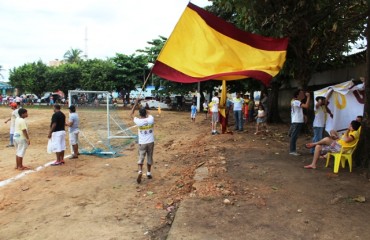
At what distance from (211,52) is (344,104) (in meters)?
4.51

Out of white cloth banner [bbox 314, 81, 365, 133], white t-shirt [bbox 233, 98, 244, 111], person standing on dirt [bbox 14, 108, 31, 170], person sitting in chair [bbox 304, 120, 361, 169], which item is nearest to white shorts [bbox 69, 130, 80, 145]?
person standing on dirt [bbox 14, 108, 31, 170]

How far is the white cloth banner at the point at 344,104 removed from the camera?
972cm

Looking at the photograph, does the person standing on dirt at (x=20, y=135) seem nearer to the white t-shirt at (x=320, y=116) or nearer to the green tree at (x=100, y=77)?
the white t-shirt at (x=320, y=116)

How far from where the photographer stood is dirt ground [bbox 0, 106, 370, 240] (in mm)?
5223

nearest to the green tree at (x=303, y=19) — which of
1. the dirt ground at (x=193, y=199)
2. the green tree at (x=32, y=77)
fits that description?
the dirt ground at (x=193, y=199)

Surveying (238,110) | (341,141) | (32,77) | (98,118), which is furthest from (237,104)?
(32,77)

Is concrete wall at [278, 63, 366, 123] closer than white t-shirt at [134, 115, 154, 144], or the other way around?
white t-shirt at [134, 115, 154, 144]

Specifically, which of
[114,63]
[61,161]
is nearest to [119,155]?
[61,161]

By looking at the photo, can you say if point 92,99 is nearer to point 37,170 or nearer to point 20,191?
point 37,170

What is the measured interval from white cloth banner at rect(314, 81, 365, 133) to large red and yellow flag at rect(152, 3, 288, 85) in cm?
311

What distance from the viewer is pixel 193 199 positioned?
251 inches

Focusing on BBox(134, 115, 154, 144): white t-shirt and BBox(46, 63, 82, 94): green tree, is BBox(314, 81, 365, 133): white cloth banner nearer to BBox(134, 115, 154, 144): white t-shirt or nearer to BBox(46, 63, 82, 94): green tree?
BBox(134, 115, 154, 144): white t-shirt

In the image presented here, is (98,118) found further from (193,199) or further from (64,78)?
(64,78)

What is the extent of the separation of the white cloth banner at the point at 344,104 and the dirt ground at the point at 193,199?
1172 mm
